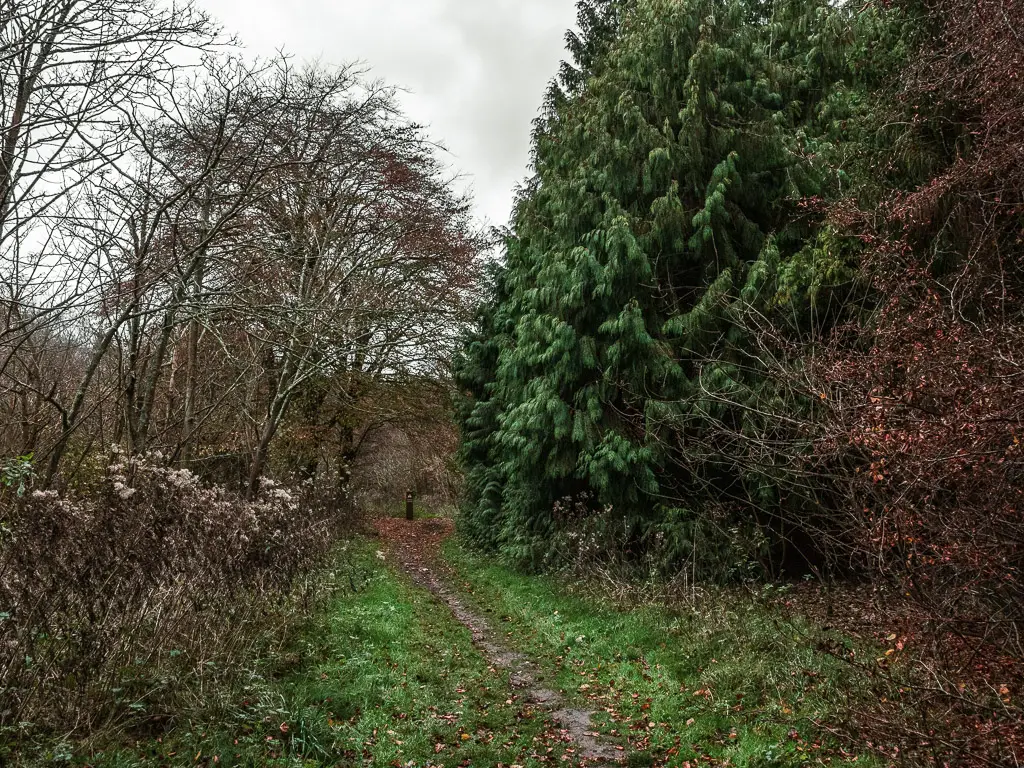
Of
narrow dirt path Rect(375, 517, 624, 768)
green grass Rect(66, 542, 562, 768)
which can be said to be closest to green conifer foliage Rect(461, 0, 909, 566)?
narrow dirt path Rect(375, 517, 624, 768)

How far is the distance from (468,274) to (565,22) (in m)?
6.73

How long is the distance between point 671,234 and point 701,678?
6941 millimetres

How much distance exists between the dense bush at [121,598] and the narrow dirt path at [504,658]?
2.66 m

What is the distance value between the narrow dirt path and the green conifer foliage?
290 centimetres

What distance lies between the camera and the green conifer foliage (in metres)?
10.4

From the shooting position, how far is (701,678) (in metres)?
6.25

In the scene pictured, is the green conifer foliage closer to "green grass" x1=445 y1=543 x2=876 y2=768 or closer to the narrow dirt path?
"green grass" x1=445 y1=543 x2=876 y2=768

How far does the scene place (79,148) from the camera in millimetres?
4898

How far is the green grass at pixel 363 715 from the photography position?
450cm

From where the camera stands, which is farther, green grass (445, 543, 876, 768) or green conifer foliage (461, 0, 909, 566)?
green conifer foliage (461, 0, 909, 566)

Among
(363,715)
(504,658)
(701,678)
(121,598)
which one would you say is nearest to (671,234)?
(504,658)

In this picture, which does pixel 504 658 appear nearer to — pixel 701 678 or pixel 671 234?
pixel 701 678

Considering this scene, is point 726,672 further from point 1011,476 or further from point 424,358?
point 424,358

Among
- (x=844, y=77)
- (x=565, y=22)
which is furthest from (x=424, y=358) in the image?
(x=844, y=77)
